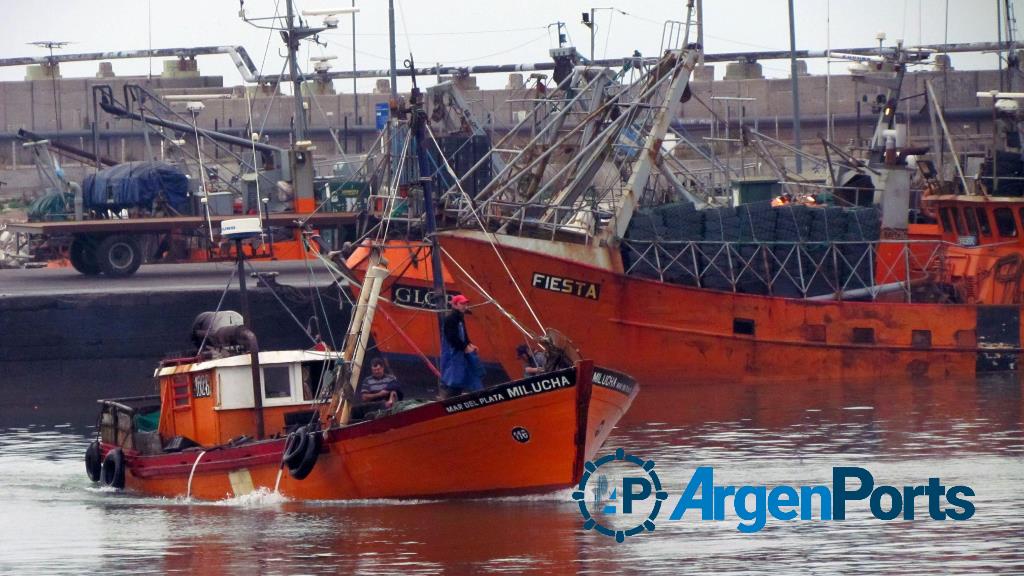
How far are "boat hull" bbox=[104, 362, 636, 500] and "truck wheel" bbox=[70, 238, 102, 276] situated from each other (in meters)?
20.0

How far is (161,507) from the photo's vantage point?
19094mm

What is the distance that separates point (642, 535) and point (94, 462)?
344 inches

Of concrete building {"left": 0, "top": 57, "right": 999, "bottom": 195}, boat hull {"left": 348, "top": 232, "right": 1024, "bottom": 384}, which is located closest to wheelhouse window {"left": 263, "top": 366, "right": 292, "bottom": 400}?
boat hull {"left": 348, "top": 232, "right": 1024, "bottom": 384}

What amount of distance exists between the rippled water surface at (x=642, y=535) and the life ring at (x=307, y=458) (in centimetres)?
48

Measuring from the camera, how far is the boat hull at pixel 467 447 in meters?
17.0

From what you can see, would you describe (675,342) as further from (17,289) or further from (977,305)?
(17,289)

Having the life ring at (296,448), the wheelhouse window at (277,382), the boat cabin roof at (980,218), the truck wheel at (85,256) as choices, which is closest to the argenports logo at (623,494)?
the life ring at (296,448)

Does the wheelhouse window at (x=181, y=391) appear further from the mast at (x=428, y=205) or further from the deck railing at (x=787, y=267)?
the deck railing at (x=787, y=267)

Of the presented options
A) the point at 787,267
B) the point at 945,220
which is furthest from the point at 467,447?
the point at 945,220

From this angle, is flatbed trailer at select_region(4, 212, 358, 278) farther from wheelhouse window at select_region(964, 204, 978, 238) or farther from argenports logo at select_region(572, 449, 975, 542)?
argenports logo at select_region(572, 449, 975, 542)

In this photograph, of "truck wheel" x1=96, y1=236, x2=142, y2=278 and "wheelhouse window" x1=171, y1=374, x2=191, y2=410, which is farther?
"truck wheel" x1=96, y1=236, x2=142, y2=278

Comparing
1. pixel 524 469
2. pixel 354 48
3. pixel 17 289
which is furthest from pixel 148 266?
pixel 524 469

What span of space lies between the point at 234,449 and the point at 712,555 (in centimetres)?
644

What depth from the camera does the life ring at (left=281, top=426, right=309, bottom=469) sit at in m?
17.5
